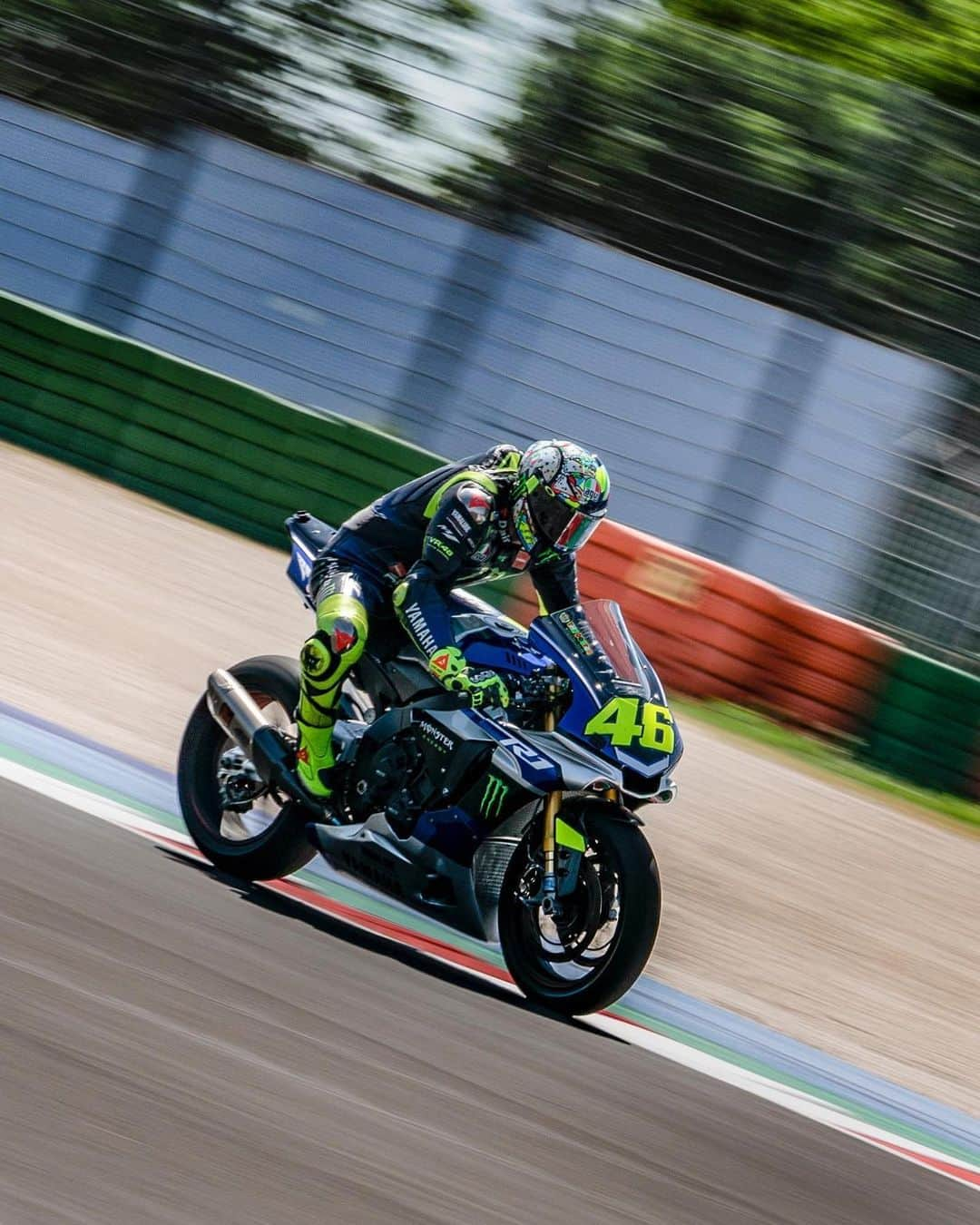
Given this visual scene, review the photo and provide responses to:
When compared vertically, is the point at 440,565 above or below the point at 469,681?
above

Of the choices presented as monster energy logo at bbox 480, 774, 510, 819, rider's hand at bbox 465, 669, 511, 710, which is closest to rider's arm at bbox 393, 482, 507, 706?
rider's hand at bbox 465, 669, 511, 710

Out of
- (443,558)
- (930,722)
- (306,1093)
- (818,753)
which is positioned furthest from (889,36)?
(306,1093)

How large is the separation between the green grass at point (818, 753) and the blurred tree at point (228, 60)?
455 centimetres

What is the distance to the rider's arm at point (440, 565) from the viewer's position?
18.7ft

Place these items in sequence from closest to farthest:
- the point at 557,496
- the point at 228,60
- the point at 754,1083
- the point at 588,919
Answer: the point at 588,919, the point at 754,1083, the point at 557,496, the point at 228,60

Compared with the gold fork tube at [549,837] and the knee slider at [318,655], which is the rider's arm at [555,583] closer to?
the knee slider at [318,655]

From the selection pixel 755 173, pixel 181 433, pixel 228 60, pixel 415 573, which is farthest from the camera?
pixel 228 60

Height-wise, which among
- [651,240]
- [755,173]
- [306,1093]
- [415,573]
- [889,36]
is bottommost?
[306,1093]

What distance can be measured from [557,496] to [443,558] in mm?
393

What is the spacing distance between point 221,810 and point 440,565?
1141 mm

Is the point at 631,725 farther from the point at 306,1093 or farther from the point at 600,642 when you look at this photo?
the point at 306,1093

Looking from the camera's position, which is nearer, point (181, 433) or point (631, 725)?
point (631, 725)

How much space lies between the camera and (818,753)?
1120 cm

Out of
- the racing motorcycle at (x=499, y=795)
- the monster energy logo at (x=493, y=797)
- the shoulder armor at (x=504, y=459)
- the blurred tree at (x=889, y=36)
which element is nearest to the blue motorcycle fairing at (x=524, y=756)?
the racing motorcycle at (x=499, y=795)
